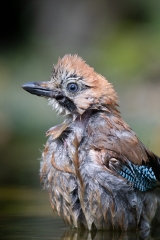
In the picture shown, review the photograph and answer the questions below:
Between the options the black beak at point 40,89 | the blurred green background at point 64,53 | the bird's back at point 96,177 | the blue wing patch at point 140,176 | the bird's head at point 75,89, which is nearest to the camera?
the bird's back at point 96,177

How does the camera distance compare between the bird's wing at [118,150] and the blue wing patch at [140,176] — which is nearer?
the bird's wing at [118,150]

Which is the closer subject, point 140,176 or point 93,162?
point 93,162

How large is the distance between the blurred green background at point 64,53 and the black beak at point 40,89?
2451 mm

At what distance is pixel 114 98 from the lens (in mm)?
6867

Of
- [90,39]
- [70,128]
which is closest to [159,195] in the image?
[70,128]

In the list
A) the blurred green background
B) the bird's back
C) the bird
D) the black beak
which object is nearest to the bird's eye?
the bird

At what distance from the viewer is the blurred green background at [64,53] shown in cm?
1188

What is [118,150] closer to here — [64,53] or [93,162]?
[93,162]

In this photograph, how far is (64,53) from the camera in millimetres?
15945

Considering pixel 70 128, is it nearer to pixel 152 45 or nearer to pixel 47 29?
pixel 152 45

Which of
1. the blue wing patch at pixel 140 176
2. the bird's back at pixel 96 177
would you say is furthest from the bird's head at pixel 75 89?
the blue wing patch at pixel 140 176

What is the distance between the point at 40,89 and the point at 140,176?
125cm

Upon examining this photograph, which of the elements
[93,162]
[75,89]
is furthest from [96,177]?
[75,89]

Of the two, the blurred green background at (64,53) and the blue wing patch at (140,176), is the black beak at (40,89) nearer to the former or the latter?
the blue wing patch at (140,176)
